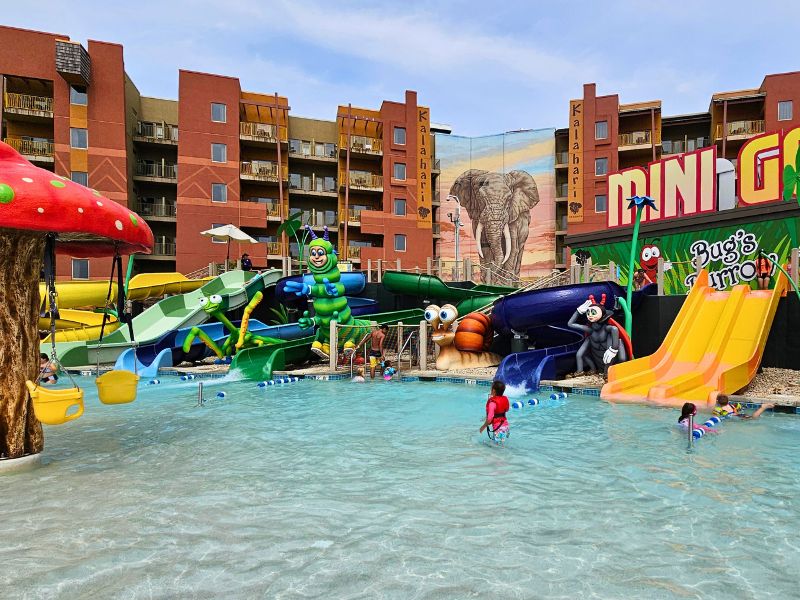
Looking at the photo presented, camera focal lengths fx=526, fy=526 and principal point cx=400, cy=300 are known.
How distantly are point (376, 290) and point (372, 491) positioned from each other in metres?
18.2

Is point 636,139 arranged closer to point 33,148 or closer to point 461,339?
point 461,339

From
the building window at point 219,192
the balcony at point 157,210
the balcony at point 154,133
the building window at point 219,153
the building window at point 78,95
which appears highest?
the building window at point 78,95

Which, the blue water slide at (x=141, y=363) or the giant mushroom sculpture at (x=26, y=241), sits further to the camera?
the blue water slide at (x=141, y=363)

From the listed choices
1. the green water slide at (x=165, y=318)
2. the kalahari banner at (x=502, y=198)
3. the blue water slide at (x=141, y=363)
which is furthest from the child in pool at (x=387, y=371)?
the kalahari banner at (x=502, y=198)

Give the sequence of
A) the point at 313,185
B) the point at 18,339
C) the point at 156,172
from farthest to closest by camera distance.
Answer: the point at 313,185
the point at 156,172
the point at 18,339

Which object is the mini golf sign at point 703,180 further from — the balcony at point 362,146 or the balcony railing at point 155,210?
the balcony railing at point 155,210

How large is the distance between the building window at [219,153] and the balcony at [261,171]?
1.17 metres

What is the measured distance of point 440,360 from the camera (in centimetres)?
1540

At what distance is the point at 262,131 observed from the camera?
114 ft

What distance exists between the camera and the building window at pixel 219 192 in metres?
32.6

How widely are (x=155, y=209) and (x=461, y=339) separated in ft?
84.7

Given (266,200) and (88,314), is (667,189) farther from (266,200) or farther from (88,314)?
(266,200)

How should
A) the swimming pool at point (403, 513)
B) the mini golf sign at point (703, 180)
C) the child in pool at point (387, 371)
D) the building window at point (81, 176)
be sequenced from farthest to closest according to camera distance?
A: the building window at point (81, 176), the mini golf sign at point (703, 180), the child in pool at point (387, 371), the swimming pool at point (403, 513)

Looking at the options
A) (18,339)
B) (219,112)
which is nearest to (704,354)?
(18,339)
